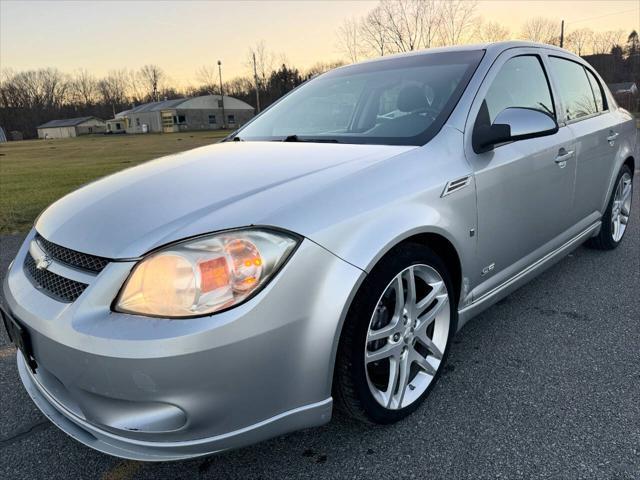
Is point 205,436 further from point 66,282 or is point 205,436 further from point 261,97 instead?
point 261,97

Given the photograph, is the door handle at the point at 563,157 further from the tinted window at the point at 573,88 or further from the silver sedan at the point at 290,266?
the tinted window at the point at 573,88

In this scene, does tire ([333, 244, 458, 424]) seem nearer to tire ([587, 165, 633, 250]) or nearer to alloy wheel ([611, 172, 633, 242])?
tire ([587, 165, 633, 250])

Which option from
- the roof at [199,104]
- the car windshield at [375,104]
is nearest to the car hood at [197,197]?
the car windshield at [375,104]

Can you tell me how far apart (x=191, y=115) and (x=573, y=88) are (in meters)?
A: 70.2

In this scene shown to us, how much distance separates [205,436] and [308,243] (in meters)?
0.69

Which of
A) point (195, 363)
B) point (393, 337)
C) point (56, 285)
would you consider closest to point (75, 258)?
point (56, 285)

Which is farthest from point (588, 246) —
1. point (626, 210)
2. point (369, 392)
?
point (369, 392)

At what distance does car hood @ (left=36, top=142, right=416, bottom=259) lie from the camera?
5.15 ft

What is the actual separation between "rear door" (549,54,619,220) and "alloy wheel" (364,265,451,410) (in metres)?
1.64

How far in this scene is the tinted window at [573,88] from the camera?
3.14 m

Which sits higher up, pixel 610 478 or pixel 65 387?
pixel 65 387

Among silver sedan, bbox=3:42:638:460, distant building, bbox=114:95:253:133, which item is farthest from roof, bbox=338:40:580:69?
distant building, bbox=114:95:253:133

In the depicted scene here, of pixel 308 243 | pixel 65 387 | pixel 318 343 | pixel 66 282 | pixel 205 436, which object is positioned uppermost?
pixel 308 243

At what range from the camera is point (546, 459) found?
179 cm
